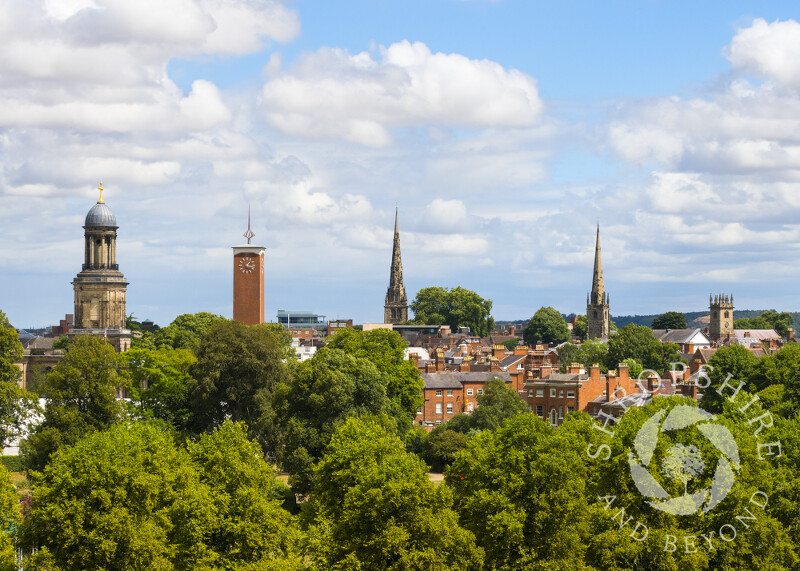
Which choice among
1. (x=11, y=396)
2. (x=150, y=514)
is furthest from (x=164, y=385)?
(x=150, y=514)

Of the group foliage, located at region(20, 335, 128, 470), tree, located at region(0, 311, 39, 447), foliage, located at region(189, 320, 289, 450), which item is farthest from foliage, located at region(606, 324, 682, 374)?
foliage, located at region(20, 335, 128, 470)

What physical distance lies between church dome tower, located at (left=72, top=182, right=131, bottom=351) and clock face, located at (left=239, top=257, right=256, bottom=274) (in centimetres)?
1141

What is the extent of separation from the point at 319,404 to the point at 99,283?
228 ft

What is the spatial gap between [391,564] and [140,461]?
8.93 m

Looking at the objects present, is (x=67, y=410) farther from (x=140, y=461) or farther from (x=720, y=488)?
(x=720, y=488)

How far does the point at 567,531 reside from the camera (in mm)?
41719

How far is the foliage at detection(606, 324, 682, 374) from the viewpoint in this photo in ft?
397

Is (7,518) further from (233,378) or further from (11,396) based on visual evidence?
(233,378)

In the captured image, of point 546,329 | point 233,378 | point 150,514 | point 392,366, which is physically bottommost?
point 150,514

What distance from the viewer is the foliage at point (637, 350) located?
12094cm

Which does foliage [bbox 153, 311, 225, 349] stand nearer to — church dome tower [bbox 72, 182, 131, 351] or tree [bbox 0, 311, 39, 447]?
church dome tower [bbox 72, 182, 131, 351]

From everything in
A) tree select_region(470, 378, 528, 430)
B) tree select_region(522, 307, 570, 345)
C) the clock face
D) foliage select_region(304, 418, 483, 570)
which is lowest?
foliage select_region(304, 418, 483, 570)

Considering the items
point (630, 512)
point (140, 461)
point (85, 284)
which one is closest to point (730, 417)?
point (630, 512)

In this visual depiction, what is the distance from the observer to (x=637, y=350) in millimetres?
121438
